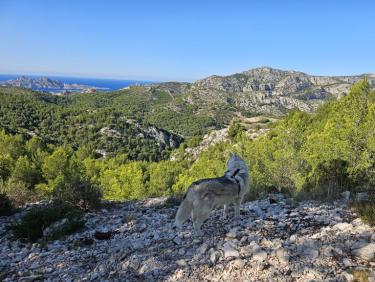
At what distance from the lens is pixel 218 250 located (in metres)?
7.09

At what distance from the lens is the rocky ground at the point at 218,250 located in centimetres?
621

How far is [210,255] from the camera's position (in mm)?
6930

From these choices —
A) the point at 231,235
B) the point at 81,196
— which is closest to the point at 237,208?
the point at 231,235

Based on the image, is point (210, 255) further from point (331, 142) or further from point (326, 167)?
point (331, 142)

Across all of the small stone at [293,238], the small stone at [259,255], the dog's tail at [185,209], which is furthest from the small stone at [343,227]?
the dog's tail at [185,209]

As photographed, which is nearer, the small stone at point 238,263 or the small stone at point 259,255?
the small stone at point 238,263

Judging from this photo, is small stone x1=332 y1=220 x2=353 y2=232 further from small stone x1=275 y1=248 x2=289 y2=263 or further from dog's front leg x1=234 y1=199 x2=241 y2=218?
dog's front leg x1=234 y1=199 x2=241 y2=218

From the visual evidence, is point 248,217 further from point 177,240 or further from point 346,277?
point 346,277

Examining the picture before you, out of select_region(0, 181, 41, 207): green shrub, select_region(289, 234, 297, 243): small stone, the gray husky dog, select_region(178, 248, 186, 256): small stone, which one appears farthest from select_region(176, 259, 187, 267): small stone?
select_region(0, 181, 41, 207): green shrub

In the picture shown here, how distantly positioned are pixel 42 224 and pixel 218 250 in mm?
5985

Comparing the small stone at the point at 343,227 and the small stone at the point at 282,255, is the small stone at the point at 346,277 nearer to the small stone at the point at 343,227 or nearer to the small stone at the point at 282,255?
the small stone at the point at 282,255

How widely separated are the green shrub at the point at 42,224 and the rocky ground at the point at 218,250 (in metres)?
0.30

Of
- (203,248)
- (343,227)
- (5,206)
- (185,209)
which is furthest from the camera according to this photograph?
(5,206)

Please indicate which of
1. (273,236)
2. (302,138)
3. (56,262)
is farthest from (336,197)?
(302,138)
